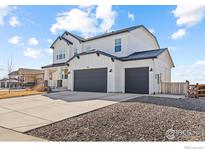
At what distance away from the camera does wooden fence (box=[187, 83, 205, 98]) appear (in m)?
12.0

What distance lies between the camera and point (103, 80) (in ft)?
51.6

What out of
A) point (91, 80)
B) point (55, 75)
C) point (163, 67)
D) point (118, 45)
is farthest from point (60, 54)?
point (163, 67)

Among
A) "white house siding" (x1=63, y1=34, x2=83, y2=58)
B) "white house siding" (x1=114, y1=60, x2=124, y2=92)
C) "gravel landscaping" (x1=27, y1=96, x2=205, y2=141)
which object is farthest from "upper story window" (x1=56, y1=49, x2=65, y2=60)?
"gravel landscaping" (x1=27, y1=96, x2=205, y2=141)

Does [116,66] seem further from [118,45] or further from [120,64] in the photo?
[118,45]

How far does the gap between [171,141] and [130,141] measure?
1.00m

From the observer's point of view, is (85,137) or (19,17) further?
(19,17)

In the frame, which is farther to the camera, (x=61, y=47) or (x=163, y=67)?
(x=61, y=47)

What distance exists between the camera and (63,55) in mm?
Result: 22531

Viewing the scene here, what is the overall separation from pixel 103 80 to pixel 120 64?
6.80 ft

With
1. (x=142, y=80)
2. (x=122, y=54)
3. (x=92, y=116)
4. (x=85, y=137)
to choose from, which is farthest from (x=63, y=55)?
(x=85, y=137)

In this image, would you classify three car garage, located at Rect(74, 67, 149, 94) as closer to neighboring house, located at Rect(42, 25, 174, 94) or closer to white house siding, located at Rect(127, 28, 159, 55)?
neighboring house, located at Rect(42, 25, 174, 94)

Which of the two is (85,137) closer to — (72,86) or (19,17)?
(19,17)

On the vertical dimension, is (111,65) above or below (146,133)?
above

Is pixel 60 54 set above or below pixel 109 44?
below
